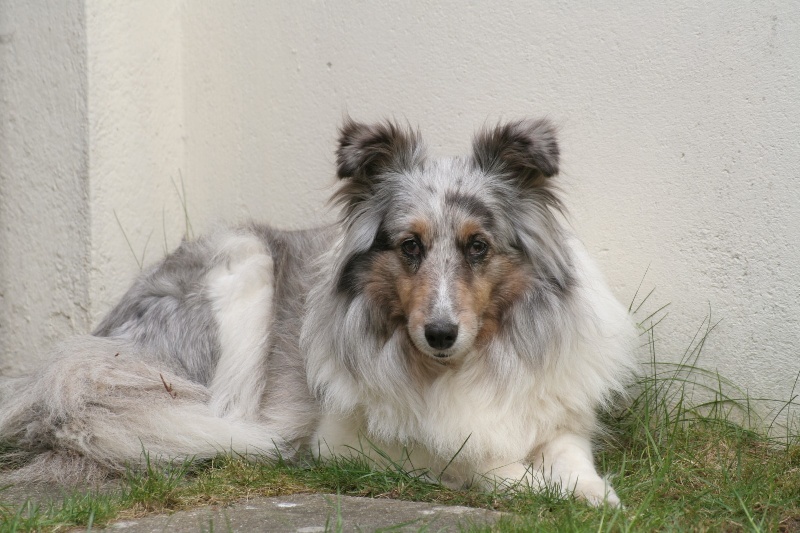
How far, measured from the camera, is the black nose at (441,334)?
3547 millimetres

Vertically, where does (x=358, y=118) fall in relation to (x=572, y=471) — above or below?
above

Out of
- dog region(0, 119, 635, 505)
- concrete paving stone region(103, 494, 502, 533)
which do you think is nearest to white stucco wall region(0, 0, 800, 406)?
dog region(0, 119, 635, 505)

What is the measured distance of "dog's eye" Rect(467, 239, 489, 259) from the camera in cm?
378

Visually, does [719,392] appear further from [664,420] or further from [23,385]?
[23,385]

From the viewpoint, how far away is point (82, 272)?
17.9 feet

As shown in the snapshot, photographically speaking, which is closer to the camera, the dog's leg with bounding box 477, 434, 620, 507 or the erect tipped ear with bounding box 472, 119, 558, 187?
the dog's leg with bounding box 477, 434, 620, 507

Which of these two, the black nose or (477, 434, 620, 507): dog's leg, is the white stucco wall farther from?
the black nose

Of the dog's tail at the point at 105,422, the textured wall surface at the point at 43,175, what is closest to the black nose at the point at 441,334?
the dog's tail at the point at 105,422

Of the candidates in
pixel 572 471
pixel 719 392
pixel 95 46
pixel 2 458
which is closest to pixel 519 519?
pixel 572 471

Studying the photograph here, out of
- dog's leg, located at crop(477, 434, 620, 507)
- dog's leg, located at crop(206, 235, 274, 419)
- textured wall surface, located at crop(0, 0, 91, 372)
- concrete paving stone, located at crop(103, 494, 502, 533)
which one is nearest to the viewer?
concrete paving stone, located at crop(103, 494, 502, 533)

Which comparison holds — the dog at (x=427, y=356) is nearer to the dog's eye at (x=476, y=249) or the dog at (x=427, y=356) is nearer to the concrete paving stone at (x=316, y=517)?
the dog's eye at (x=476, y=249)

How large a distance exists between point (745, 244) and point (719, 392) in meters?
0.68

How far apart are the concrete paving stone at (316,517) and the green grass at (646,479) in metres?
0.08

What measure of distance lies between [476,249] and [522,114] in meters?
1.23
